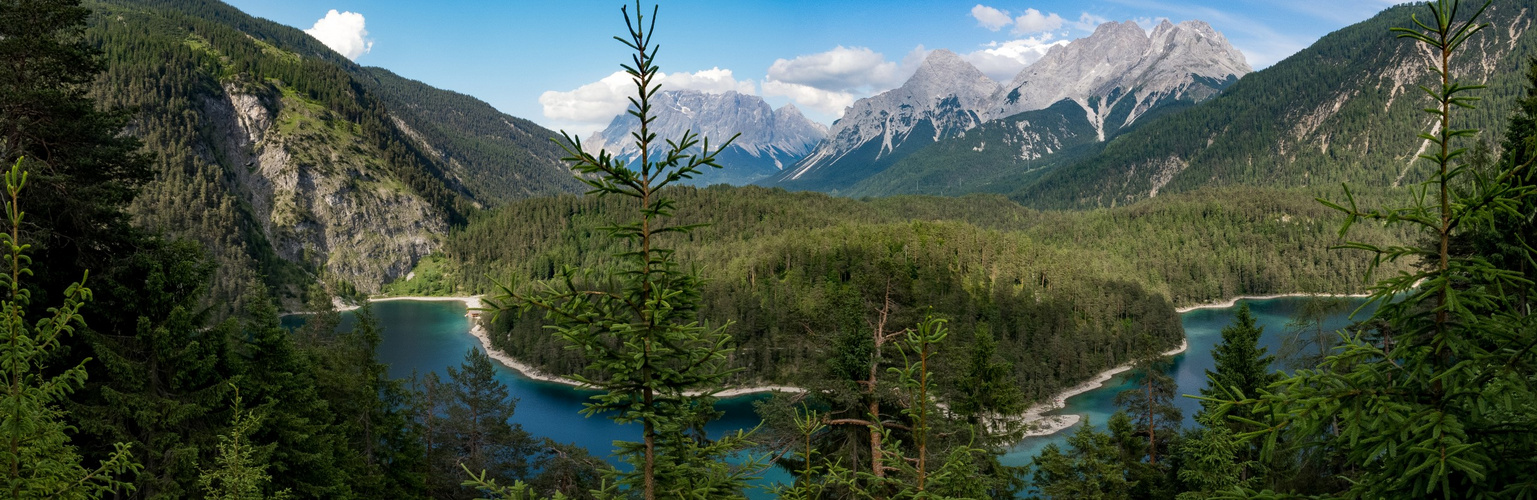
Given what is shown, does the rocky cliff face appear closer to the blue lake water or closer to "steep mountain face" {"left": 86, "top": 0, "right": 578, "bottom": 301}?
"steep mountain face" {"left": 86, "top": 0, "right": 578, "bottom": 301}

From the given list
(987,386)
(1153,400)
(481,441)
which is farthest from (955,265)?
(481,441)

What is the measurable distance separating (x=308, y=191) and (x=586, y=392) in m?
138

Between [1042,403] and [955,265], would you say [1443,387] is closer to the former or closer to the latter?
[1042,403]

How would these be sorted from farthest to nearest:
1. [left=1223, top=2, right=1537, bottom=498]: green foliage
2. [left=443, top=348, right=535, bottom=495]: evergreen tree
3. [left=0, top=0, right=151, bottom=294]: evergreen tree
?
[left=443, top=348, right=535, bottom=495]: evergreen tree, [left=0, top=0, right=151, bottom=294]: evergreen tree, [left=1223, top=2, right=1537, bottom=498]: green foliage

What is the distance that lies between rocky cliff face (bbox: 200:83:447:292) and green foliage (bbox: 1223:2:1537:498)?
19515 centimetres

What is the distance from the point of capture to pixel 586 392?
79812 millimetres

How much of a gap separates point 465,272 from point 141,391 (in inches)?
6653

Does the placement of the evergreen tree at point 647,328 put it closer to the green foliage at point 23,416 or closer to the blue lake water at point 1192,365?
the green foliage at point 23,416

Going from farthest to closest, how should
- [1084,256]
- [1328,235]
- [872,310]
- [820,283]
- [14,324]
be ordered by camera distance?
[1328,235] → [1084,256] → [820,283] → [872,310] → [14,324]

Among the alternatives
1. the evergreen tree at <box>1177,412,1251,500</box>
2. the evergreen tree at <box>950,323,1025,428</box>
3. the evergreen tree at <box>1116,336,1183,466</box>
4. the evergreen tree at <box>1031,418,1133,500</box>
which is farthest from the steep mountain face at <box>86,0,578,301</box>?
the evergreen tree at <box>1177,412,1251,500</box>

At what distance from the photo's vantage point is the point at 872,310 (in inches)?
802

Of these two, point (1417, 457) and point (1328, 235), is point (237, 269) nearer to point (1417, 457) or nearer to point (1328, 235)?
point (1417, 457)

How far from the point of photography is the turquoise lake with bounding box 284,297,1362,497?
6241 cm

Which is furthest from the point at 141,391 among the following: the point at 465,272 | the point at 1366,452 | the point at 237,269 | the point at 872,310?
the point at 465,272
